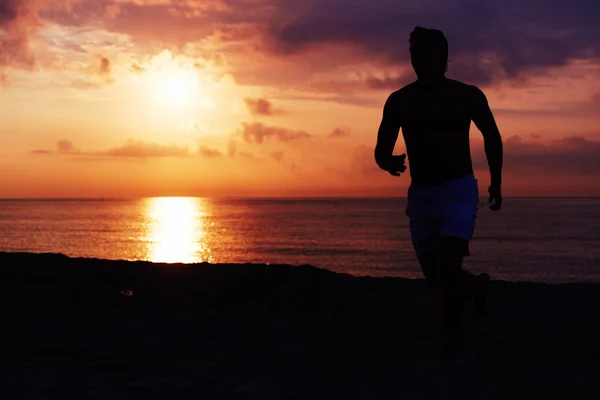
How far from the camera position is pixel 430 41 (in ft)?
18.2

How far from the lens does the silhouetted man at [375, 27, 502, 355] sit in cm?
551

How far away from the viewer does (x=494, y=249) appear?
227ft

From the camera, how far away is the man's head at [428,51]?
554 cm

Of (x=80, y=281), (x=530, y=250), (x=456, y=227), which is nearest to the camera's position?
(x=456, y=227)

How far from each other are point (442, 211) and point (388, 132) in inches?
29.5

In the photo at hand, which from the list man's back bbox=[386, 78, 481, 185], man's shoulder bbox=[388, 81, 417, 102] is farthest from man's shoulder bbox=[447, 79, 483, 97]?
man's shoulder bbox=[388, 81, 417, 102]

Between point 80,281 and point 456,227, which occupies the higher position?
point 456,227

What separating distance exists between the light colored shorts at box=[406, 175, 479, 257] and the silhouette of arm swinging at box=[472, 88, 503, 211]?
0.16 metres

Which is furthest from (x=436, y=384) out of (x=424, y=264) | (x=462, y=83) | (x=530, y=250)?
(x=530, y=250)

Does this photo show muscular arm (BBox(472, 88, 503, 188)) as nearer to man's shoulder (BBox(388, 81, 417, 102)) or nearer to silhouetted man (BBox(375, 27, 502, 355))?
silhouetted man (BBox(375, 27, 502, 355))

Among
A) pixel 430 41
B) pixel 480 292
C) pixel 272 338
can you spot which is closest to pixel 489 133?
pixel 430 41

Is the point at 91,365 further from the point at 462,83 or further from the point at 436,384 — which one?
the point at 462,83

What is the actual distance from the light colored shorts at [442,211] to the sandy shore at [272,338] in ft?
3.07

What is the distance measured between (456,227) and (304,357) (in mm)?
1616
